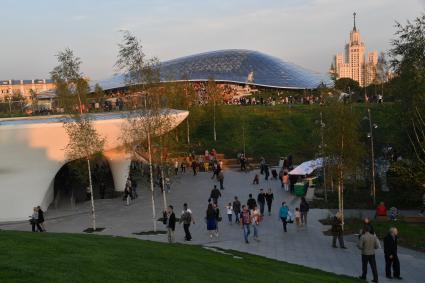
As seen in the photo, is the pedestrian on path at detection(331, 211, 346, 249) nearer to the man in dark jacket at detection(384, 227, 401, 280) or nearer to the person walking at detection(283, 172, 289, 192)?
the man in dark jacket at detection(384, 227, 401, 280)

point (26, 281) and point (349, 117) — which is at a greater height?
point (349, 117)

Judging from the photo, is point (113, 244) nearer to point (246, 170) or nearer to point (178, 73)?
point (246, 170)

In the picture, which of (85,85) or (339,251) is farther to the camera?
(85,85)

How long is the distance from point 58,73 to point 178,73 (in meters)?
52.6

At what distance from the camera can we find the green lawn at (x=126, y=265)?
7504mm

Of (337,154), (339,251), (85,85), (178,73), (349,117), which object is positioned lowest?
(339,251)

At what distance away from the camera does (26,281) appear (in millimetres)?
6871

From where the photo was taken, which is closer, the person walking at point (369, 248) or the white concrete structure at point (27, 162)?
the person walking at point (369, 248)

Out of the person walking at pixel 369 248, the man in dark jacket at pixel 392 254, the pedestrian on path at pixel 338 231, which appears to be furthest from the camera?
the pedestrian on path at pixel 338 231

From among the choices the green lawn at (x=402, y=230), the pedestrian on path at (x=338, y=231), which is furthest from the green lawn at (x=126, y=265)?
the green lawn at (x=402, y=230)

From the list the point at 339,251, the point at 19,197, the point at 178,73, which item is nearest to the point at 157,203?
the point at 19,197

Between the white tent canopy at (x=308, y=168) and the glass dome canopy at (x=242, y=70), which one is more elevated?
the glass dome canopy at (x=242, y=70)

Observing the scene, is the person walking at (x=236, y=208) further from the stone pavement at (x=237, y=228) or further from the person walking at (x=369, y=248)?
the person walking at (x=369, y=248)

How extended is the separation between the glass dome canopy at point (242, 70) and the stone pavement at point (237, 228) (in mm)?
41921
